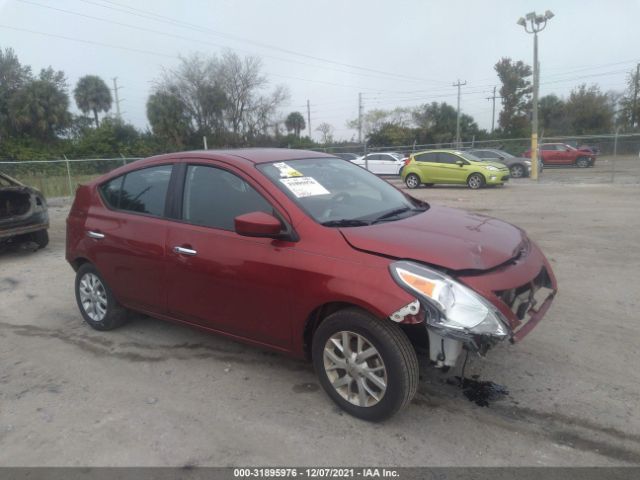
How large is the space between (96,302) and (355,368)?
2862mm

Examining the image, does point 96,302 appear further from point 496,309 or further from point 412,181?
point 412,181

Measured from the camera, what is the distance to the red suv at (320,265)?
2.79 metres

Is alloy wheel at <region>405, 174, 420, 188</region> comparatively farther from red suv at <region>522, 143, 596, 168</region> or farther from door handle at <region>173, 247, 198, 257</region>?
door handle at <region>173, 247, 198, 257</region>

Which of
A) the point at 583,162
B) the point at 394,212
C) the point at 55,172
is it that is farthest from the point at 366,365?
the point at 583,162

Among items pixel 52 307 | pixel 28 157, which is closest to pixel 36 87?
pixel 28 157

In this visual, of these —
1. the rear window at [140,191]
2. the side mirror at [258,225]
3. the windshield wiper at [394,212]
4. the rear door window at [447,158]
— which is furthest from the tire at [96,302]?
the rear door window at [447,158]

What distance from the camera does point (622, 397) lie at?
3236 millimetres

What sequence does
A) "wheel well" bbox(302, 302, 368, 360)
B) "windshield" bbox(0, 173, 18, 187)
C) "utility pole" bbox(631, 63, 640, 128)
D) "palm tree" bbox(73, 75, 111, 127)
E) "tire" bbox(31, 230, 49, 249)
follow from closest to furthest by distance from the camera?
"wheel well" bbox(302, 302, 368, 360)
"windshield" bbox(0, 173, 18, 187)
"tire" bbox(31, 230, 49, 249)
"utility pole" bbox(631, 63, 640, 128)
"palm tree" bbox(73, 75, 111, 127)

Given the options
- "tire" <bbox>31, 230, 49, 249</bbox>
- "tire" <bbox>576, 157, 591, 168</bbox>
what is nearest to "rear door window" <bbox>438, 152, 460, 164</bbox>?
"tire" <bbox>576, 157, 591, 168</bbox>

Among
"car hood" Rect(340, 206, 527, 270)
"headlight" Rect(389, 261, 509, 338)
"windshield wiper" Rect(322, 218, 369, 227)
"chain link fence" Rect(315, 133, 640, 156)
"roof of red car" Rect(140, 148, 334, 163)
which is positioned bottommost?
"headlight" Rect(389, 261, 509, 338)

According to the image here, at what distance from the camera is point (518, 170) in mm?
24484

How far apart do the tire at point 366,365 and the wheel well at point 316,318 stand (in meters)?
0.07

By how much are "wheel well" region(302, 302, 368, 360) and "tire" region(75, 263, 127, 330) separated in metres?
2.14

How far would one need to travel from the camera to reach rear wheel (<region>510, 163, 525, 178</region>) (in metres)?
24.3
